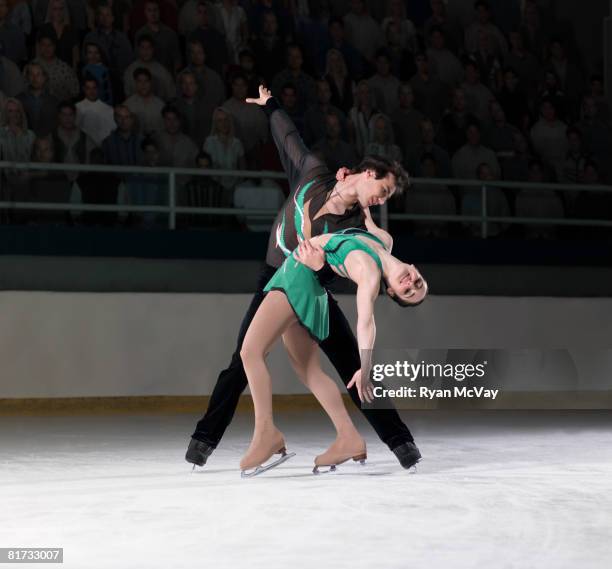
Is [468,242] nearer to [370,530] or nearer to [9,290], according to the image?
[9,290]

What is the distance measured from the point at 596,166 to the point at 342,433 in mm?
8065

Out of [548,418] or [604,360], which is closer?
[548,418]

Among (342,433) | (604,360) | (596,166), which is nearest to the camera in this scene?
(342,433)

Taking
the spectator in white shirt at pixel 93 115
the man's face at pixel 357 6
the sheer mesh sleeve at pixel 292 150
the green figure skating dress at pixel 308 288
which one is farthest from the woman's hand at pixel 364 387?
the man's face at pixel 357 6

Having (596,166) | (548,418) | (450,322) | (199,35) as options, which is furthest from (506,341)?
(199,35)

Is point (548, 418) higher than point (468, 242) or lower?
lower

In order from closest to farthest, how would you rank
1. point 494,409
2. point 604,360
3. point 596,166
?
point 494,409, point 604,360, point 596,166

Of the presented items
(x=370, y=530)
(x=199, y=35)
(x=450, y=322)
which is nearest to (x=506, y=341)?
(x=450, y=322)

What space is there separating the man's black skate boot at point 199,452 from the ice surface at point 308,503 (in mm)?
88

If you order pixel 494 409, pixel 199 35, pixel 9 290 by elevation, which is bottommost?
pixel 494 409

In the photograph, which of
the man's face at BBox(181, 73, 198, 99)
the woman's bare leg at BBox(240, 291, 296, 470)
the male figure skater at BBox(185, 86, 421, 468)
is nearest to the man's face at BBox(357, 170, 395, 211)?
the male figure skater at BBox(185, 86, 421, 468)

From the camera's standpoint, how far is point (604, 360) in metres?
13.5

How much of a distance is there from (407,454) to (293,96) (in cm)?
647

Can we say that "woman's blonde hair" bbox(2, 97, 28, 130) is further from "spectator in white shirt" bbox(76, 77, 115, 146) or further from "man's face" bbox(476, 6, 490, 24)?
"man's face" bbox(476, 6, 490, 24)
